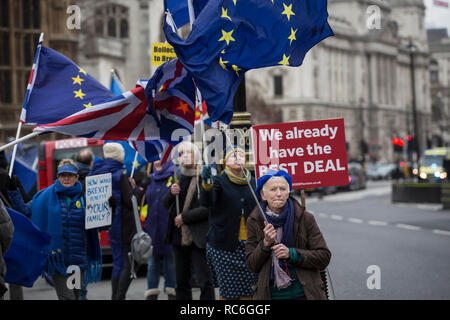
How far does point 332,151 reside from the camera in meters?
6.88

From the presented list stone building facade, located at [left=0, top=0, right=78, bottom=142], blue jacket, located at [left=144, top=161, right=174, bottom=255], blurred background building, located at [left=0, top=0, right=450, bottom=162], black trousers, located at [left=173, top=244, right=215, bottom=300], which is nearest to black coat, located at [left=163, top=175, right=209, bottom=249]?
black trousers, located at [left=173, top=244, right=215, bottom=300]

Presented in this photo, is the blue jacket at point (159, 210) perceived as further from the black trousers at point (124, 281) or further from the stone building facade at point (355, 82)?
the stone building facade at point (355, 82)

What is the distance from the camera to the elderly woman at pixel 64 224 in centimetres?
816

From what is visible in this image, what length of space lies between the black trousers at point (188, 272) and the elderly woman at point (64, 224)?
0.96 meters

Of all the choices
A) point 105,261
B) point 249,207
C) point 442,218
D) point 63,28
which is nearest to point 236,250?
point 249,207

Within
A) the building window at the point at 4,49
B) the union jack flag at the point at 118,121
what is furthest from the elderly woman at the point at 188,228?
the building window at the point at 4,49

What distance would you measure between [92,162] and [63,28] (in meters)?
23.6

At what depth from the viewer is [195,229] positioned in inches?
344

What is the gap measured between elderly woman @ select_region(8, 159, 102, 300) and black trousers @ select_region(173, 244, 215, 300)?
958 millimetres

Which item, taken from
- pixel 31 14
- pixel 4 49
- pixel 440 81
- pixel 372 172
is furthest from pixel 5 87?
pixel 440 81

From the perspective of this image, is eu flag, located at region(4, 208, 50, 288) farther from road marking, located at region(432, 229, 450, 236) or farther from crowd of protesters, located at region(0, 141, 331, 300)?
road marking, located at region(432, 229, 450, 236)

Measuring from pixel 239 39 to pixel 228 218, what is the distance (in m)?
1.67

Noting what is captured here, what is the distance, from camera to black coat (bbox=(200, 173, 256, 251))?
24.6 ft

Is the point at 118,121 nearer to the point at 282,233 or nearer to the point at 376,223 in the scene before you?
the point at 282,233
